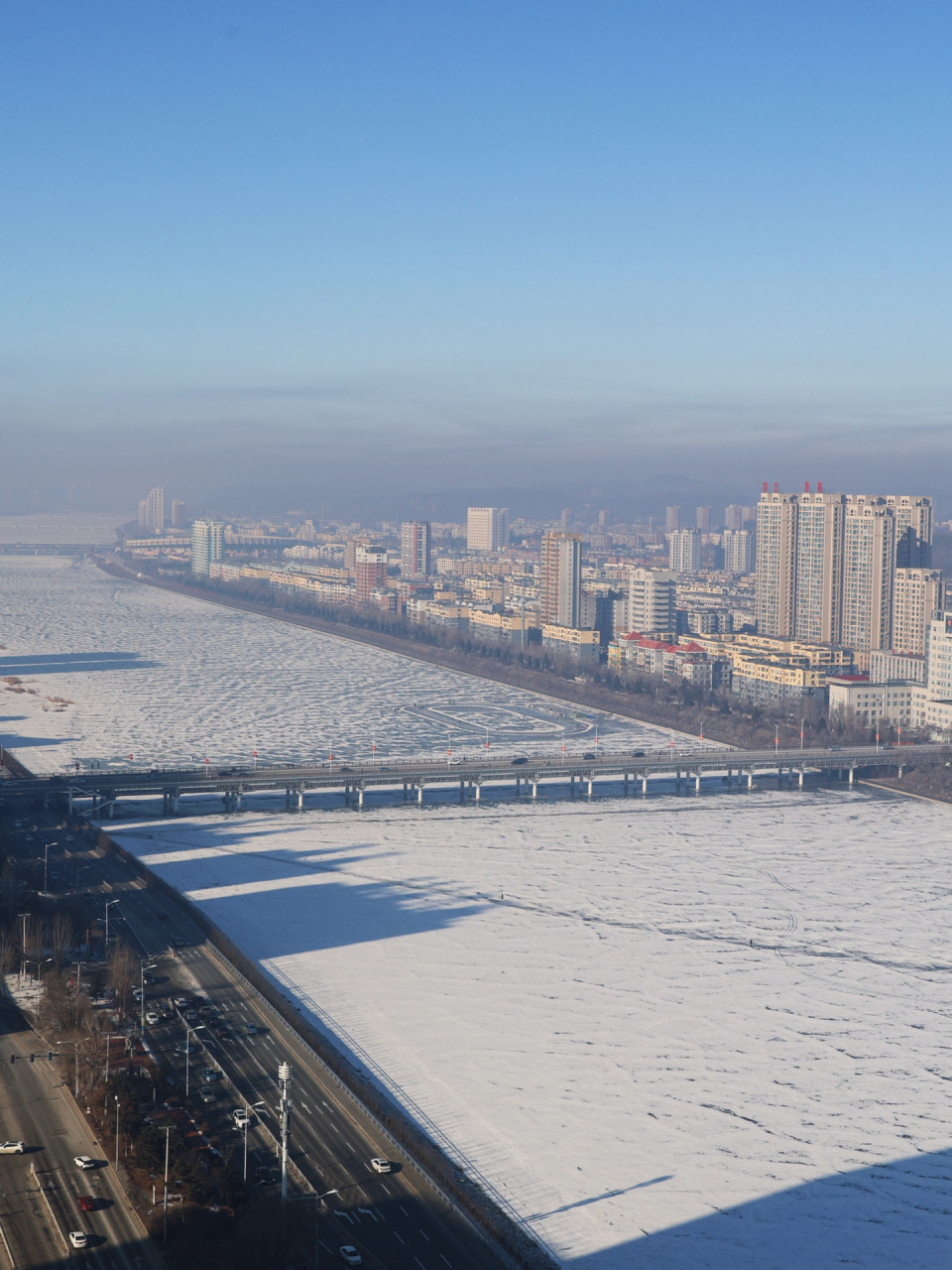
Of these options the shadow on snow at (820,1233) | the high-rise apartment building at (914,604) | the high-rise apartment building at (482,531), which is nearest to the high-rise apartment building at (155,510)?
the high-rise apartment building at (482,531)

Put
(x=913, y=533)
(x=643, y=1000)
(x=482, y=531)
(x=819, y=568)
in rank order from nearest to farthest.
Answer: (x=643, y=1000), (x=913, y=533), (x=819, y=568), (x=482, y=531)

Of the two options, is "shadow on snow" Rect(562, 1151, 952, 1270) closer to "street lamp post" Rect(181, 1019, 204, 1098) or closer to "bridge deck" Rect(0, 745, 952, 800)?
"street lamp post" Rect(181, 1019, 204, 1098)

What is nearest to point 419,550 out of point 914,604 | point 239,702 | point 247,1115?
point 914,604

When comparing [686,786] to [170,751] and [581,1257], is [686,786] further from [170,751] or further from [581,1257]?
[581,1257]

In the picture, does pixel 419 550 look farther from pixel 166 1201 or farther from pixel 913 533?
pixel 166 1201

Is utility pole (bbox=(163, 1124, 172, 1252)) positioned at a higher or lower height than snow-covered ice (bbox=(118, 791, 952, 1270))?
higher

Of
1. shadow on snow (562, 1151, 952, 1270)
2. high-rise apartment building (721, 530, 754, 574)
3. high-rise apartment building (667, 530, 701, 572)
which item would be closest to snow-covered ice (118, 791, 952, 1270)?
shadow on snow (562, 1151, 952, 1270)
